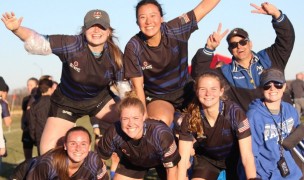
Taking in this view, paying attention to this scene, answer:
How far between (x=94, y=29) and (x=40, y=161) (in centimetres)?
175

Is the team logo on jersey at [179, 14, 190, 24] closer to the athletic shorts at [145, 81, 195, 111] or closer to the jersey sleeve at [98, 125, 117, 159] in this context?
the athletic shorts at [145, 81, 195, 111]

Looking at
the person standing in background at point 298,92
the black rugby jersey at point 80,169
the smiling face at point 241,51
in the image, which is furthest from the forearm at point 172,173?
the person standing in background at point 298,92

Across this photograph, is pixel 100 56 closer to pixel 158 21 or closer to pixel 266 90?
pixel 158 21

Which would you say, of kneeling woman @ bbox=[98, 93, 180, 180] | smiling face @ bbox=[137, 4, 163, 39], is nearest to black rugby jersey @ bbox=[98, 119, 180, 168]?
kneeling woman @ bbox=[98, 93, 180, 180]

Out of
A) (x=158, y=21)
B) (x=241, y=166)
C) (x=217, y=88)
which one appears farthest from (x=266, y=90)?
(x=158, y=21)

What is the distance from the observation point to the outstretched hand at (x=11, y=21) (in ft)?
19.3

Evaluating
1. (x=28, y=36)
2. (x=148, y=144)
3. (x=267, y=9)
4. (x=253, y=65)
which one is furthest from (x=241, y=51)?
(x=28, y=36)

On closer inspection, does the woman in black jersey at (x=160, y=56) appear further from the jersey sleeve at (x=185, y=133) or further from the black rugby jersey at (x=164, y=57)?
the jersey sleeve at (x=185, y=133)

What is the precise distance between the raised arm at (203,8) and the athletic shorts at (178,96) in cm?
88

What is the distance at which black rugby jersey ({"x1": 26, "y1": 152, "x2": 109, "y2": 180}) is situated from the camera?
6.33 meters

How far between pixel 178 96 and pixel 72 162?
5.21ft

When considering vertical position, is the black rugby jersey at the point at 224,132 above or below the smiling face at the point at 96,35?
below

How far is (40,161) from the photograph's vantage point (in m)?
6.45

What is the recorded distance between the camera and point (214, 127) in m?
6.17
